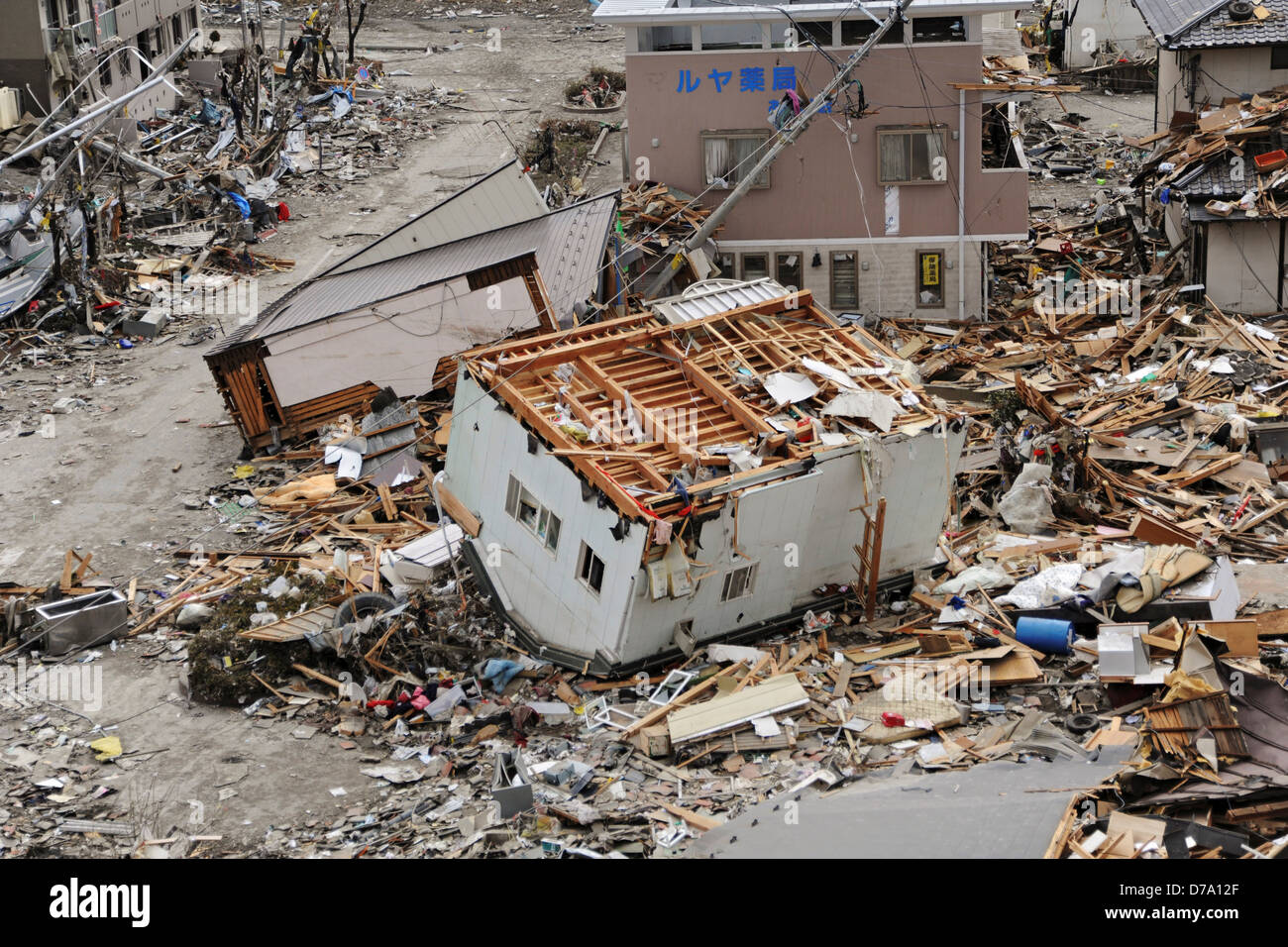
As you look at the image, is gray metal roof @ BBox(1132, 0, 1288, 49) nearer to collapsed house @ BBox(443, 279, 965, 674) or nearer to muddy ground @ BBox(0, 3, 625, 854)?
muddy ground @ BBox(0, 3, 625, 854)

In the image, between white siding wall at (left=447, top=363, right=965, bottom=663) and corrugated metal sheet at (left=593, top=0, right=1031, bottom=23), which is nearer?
white siding wall at (left=447, top=363, right=965, bottom=663)

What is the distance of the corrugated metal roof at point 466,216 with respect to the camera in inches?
1208

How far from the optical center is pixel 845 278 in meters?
32.9

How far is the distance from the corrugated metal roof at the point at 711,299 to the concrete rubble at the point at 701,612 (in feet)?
0.33

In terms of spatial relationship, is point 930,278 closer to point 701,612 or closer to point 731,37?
point 731,37

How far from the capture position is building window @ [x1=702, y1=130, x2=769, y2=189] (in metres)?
32.1

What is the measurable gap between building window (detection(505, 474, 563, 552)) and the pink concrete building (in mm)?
13199

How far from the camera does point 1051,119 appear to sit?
46062 millimetres

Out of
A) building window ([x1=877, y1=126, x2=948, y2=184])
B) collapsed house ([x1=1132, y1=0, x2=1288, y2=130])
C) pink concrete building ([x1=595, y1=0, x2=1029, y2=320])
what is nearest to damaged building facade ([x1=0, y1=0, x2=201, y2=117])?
pink concrete building ([x1=595, y1=0, x2=1029, y2=320])

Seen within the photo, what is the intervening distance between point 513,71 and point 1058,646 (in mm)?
39606

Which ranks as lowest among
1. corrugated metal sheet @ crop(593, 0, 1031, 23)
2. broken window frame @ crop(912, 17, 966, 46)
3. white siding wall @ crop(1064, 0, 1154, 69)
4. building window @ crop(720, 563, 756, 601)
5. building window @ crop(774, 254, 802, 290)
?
building window @ crop(720, 563, 756, 601)

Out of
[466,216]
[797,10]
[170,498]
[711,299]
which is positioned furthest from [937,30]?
[170,498]

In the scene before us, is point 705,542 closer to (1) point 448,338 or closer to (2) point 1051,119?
(1) point 448,338

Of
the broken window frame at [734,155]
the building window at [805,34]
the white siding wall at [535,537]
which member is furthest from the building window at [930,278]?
the white siding wall at [535,537]
